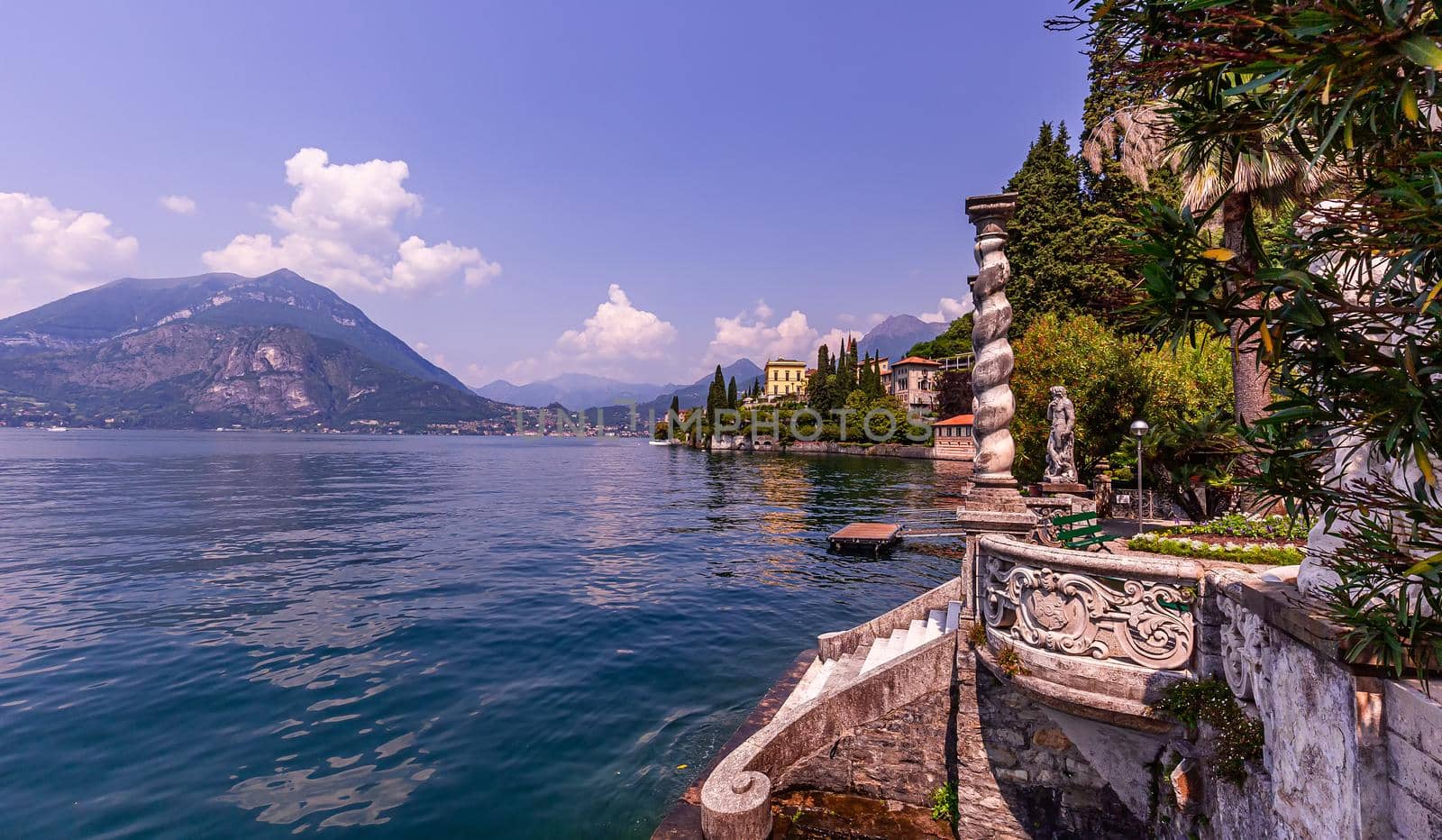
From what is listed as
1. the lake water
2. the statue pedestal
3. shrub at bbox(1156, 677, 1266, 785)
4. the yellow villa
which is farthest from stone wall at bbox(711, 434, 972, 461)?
shrub at bbox(1156, 677, 1266, 785)

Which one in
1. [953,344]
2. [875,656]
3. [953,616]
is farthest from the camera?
[953,344]

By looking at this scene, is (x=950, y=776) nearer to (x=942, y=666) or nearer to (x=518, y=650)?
(x=942, y=666)

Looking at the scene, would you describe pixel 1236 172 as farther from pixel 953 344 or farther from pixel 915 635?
pixel 953 344

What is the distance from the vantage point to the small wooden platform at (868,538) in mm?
26422

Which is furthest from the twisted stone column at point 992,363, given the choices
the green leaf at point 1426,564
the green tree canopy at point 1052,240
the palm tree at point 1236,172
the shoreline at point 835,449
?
the shoreline at point 835,449

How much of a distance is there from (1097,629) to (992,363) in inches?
139

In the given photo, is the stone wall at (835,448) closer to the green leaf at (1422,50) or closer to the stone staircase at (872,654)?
the stone staircase at (872,654)

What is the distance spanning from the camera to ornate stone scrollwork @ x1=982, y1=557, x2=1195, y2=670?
17.1 ft

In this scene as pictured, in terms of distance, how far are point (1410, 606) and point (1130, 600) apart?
209 centimetres

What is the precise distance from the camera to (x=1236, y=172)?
6.54 metres

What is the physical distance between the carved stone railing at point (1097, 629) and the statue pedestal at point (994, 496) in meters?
1.55

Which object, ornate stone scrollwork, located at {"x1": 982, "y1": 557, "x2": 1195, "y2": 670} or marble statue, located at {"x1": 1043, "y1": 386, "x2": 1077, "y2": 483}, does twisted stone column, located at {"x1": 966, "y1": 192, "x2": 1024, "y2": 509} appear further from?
marble statue, located at {"x1": 1043, "y1": 386, "x2": 1077, "y2": 483}

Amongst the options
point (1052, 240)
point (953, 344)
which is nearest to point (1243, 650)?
point (1052, 240)

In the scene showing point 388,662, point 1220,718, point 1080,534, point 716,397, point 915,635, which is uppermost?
point 716,397
